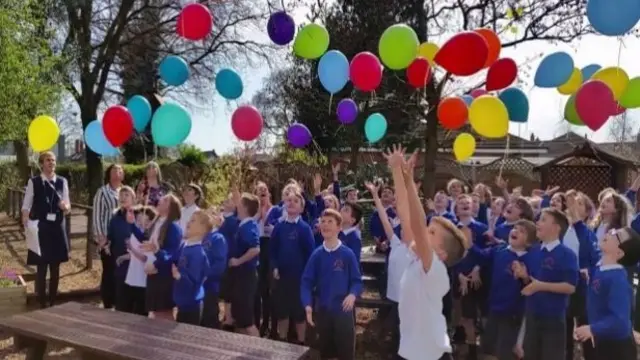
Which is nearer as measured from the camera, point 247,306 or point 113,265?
point 247,306

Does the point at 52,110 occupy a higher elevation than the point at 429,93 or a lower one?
lower

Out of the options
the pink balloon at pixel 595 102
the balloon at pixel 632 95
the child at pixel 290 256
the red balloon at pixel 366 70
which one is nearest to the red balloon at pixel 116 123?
the child at pixel 290 256

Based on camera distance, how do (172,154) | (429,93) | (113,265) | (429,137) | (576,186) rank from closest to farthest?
(113,265) < (429,93) < (429,137) < (576,186) < (172,154)

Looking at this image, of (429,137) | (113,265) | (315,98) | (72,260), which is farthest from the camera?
(315,98)

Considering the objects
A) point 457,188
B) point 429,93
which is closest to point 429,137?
point 429,93

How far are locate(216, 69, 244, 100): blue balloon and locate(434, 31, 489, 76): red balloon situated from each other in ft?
8.02

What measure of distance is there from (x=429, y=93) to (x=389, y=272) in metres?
7.12

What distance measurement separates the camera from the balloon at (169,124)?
6234 mm

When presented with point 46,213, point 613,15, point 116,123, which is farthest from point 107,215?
point 613,15

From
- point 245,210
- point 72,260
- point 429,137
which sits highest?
point 429,137

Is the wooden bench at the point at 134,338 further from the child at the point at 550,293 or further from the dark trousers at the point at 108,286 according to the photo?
the child at the point at 550,293

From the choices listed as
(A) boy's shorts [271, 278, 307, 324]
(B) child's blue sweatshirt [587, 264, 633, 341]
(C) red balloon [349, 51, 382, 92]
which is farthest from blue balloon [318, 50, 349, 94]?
(B) child's blue sweatshirt [587, 264, 633, 341]

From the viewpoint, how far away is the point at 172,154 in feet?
78.1

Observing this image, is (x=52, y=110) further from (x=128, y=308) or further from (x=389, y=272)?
(x=389, y=272)
